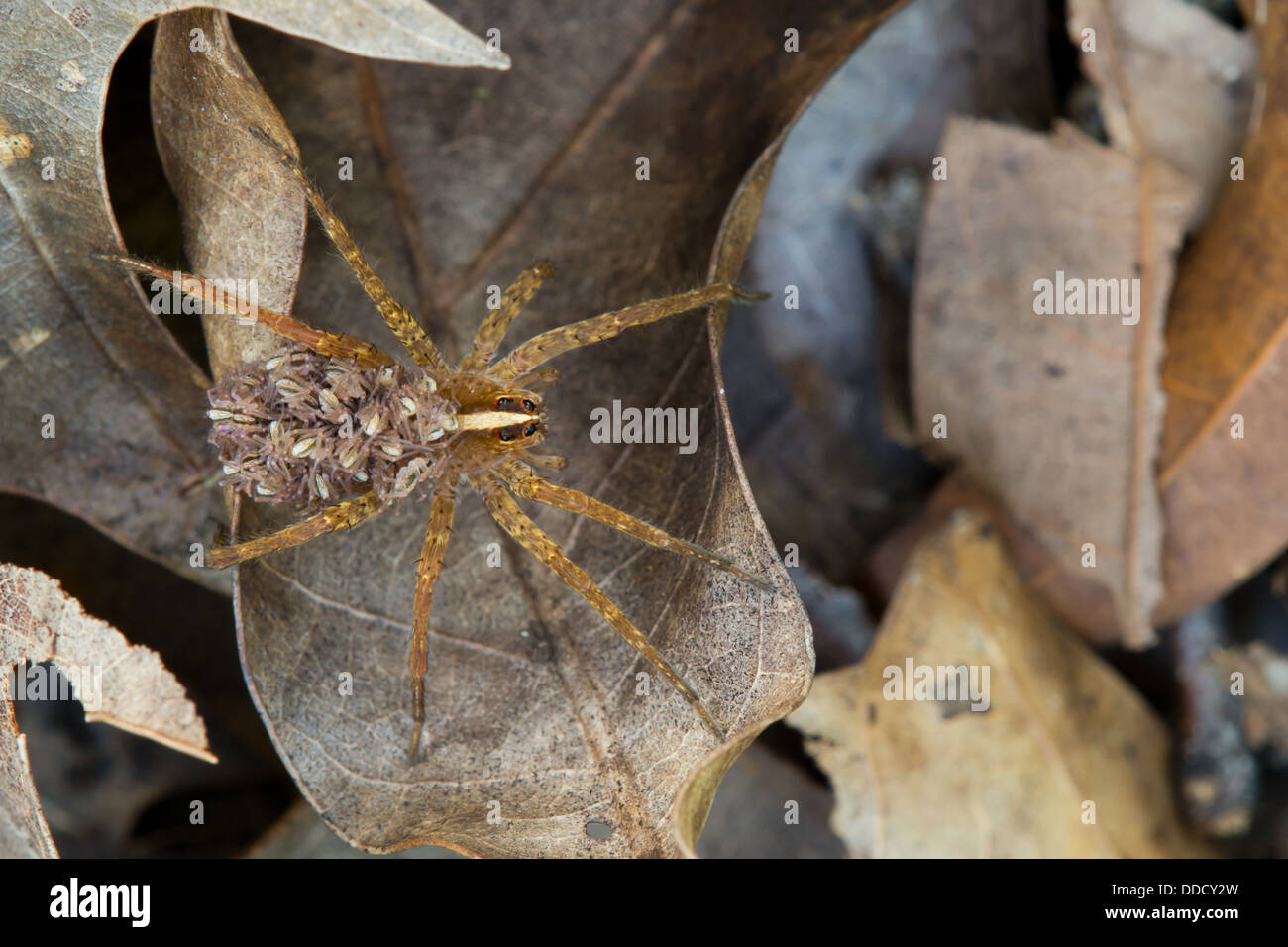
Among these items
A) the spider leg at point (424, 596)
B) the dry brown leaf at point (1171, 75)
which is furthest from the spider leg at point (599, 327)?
the dry brown leaf at point (1171, 75)

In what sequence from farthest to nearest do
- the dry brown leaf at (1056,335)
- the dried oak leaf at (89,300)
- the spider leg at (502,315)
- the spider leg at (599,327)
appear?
the dry brown leaf at (1056,335)
the spider leg at (502,315)
the spider leg at (599,327)
the dried oak leaf at (89,300)

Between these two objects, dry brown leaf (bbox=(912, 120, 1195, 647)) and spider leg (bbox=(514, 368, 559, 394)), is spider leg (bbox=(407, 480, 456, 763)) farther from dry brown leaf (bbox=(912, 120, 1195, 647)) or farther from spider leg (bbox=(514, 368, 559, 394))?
dry brown leaf (bbox=(912, 120, 1195, 647))

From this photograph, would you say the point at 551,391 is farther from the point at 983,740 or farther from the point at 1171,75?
the point at 1171,75

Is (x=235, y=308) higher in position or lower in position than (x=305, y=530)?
higher

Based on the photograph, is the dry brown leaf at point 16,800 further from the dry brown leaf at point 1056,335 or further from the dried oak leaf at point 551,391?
the dry brown leaf at point 1056,335

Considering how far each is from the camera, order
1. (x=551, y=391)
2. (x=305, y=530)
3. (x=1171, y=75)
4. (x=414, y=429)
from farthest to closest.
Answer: (x=1171, y=75)
(x=551, y=391)
(x=414, y=429)
(x=305, y=530)

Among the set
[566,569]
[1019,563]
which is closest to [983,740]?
[1019,563]
